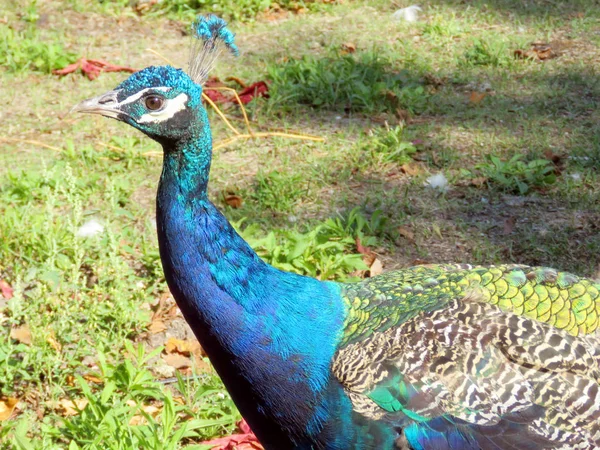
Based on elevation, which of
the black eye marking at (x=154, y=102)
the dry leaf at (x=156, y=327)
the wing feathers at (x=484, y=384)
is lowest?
the dry leaf at (x=156, y=327)

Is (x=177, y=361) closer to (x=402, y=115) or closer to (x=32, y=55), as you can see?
(x=402, y=115)

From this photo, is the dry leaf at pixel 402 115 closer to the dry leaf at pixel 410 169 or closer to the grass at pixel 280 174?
the grass at pixel 280 174

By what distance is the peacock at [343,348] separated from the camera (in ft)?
7.27

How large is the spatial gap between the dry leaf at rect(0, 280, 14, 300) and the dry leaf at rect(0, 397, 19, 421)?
0.57 metres

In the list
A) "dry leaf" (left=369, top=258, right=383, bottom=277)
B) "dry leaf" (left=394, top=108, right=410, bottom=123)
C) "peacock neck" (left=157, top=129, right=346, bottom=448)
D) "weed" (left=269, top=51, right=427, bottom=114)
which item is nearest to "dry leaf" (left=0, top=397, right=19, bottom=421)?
"peacock neck" (left=157, top=129, right=346, bottom=448)

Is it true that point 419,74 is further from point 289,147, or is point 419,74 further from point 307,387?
point 307,387

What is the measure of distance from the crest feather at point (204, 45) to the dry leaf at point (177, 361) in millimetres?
1253

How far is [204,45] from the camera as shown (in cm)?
245

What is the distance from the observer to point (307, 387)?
2.30 metres

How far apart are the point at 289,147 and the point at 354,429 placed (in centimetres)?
262

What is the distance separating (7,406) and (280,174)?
1.85 metres

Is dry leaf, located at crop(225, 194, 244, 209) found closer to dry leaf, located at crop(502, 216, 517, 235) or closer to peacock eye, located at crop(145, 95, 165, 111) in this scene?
dry leaf, located at crop(502, 216, 517, 235)

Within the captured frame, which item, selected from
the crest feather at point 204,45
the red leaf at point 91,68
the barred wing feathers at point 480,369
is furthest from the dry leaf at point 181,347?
the red leaf at point 91,68

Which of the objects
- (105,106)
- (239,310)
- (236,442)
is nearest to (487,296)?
(239,310)
